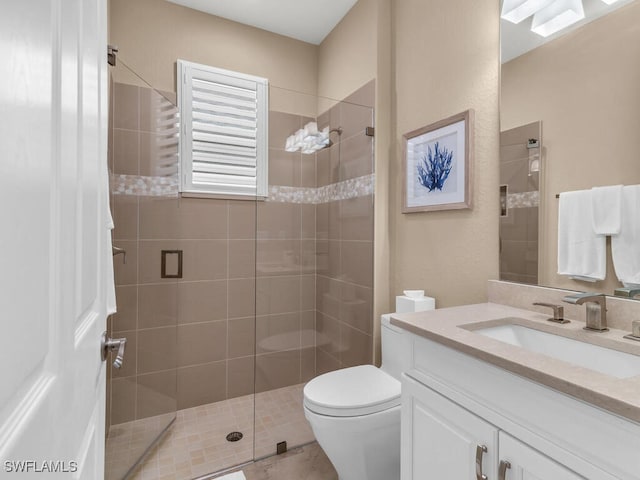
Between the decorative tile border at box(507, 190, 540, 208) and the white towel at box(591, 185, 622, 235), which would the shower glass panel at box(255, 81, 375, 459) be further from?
the white towel at box(591, 185, 622, 235)

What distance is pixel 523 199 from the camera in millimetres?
1399

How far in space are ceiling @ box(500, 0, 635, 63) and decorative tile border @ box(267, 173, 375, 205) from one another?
36.6 inches

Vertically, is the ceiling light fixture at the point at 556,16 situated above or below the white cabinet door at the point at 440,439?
above

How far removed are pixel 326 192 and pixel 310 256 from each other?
435mm

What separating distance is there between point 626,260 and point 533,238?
313 millimetres

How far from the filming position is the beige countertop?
2.11 feet

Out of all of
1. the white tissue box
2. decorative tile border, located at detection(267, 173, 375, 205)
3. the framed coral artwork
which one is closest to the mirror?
the framed coral artwork

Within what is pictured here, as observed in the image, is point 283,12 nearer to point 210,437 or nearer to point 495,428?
point 495,428

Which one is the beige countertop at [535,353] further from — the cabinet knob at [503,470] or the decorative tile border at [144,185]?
the decorative tile border at [144,185]

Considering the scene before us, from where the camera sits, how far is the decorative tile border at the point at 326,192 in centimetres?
203

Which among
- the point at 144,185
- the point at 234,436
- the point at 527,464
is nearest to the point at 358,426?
the point at 527,464

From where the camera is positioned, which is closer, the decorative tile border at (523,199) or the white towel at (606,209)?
the white towel at (606,209)

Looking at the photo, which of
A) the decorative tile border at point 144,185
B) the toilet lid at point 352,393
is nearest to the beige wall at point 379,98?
the toilet lid at point 352,393

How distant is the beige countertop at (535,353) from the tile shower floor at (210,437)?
1.20 meters
